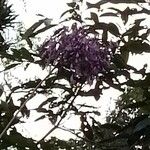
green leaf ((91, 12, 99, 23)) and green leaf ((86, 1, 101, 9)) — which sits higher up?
green leaf ((86, 1, 101, 9))

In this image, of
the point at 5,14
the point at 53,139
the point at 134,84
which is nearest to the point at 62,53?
the point at 134,84

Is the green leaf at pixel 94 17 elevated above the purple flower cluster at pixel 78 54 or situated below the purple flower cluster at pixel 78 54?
above

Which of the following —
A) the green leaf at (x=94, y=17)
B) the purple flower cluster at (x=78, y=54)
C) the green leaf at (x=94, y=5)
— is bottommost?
the purple flower cluster at (x=78, y=54)

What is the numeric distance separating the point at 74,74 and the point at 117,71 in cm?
28

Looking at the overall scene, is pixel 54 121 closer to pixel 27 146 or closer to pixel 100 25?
pixel 27 146

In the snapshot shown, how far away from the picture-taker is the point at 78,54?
207 cm

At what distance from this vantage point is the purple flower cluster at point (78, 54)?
6.78 ft

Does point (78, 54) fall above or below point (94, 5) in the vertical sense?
below

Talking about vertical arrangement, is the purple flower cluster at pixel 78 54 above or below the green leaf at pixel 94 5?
below

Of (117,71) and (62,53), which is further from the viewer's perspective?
(117,71)

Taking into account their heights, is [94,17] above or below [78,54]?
above

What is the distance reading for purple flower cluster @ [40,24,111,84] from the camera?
2066 mm

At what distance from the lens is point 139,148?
7.46ft

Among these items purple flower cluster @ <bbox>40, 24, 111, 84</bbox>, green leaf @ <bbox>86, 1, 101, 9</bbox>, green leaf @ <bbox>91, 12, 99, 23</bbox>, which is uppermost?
green leaf @ <bbox>86, 1, 101, 9</bbox>
